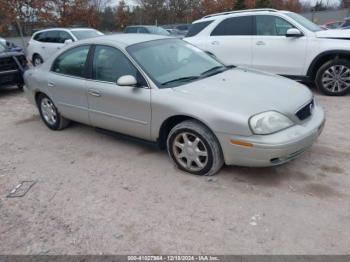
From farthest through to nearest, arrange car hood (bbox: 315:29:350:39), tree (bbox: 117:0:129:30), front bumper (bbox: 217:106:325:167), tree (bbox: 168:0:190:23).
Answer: tree (bbox: 168:0:190:23), tree (bbox: 117:0:129:30), car hood (bbox: 315:29:350:39), front bumper (bbox: 217:106:325:167)

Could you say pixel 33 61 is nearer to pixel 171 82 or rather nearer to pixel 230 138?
pixel 171 82

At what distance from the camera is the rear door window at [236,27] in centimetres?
704

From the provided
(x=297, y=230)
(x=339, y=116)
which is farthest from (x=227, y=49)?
(x=297, y=230)

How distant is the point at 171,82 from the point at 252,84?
3.13 feet

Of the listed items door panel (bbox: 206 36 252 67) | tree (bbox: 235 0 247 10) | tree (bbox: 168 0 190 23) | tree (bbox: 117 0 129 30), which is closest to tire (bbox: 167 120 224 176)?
door panel (bbox: 206 36 252 67)

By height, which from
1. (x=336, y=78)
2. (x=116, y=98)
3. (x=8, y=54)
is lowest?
(x=336, y=78)

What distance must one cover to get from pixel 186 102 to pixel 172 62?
872 mm

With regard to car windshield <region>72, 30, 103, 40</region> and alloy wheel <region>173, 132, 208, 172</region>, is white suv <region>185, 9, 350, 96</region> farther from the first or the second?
car windshield <region>72, 30, 103, 40</region>

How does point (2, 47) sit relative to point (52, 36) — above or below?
below

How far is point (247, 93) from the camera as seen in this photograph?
3520 mm

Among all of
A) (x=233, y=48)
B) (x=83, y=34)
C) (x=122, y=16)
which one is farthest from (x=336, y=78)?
(x=122, y=16)

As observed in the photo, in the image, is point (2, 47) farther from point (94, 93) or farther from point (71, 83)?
point (94, 93)

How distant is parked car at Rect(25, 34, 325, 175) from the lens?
3211 millimetres

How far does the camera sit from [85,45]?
4582mm
